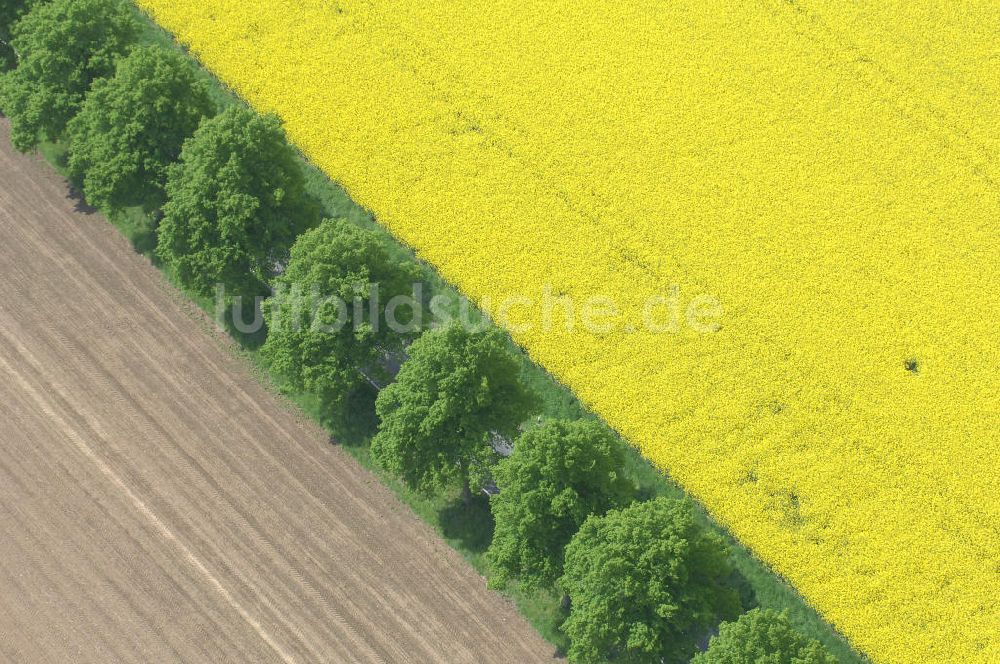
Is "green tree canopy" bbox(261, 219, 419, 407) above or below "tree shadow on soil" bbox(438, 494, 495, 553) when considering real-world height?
above

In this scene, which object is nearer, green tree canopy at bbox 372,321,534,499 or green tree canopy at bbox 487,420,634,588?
green tree canopy at bbox 487,420,634,588

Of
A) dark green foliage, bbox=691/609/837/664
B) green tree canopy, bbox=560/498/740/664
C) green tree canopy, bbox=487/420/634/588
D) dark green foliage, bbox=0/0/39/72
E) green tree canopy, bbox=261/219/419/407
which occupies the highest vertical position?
dark green foliage, bbox=0/0/39/72

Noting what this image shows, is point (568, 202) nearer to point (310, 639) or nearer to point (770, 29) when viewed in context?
point (770, 29)

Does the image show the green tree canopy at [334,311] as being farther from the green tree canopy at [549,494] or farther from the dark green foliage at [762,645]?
the dark green foliage at [762,645]

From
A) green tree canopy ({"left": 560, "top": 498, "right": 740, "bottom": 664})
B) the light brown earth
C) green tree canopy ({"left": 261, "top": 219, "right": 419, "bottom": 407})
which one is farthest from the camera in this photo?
green tree canopy ({"left": 261, "top": 219, "right": 419, "bottom": 407})

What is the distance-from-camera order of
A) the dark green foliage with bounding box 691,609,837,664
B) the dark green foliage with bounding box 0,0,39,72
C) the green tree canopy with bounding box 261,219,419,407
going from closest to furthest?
the dark green foliage with bounding box 691,609,837,664, the green tree canopy with bounding box 261,219,419,407, the dark green foliage with bounding box 0,0,39,72

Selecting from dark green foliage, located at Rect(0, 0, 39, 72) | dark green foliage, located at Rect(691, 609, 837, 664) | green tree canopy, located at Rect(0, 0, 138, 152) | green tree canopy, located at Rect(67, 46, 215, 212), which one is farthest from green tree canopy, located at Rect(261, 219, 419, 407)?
dark green foliage, located at Rect(0, 0, 39, 72)

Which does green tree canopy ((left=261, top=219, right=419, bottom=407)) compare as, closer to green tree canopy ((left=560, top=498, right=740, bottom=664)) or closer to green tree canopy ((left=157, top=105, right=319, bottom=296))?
green tree canopy ((left=157, top=105, right=319, bottom=296))
